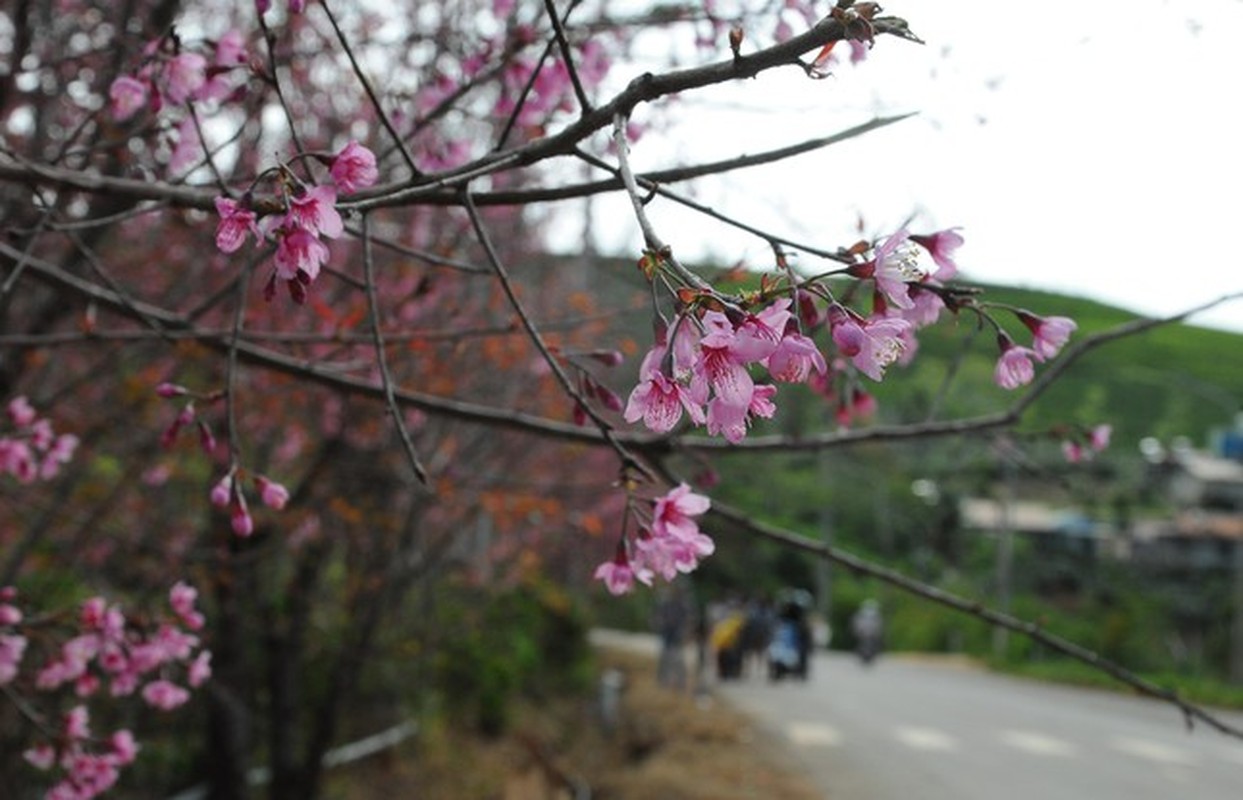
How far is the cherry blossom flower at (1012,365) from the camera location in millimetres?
1920

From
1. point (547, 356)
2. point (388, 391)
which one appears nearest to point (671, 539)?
point (547, 356)

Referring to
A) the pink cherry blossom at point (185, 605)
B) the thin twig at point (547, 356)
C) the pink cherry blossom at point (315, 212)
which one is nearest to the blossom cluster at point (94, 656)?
the pink cherry blossom at point (185, 605)

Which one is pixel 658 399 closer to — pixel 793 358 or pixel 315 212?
pixel 793 358

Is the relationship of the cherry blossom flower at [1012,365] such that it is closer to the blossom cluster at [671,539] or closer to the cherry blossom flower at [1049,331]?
the cherry blossom flower at [1049,331]

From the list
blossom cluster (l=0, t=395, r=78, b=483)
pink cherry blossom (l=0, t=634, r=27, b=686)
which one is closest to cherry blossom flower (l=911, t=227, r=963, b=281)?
pink cherry blossom (l=0, t=634, r=27, b=686)

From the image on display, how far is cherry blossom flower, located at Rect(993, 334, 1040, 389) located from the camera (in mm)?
1920

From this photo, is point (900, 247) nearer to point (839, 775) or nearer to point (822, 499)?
point (839, 775)

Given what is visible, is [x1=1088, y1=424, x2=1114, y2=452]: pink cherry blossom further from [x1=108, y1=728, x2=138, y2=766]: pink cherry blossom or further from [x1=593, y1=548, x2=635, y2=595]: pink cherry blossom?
[x1=108, y1=728, x2=138, y2=766]: pink cherry blossom

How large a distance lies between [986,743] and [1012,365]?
10487mm

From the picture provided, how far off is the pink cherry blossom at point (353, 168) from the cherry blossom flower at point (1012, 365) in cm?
102

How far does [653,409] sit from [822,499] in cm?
1342

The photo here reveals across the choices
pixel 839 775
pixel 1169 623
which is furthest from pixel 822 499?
pixel 1169 623

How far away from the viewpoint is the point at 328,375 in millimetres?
2848

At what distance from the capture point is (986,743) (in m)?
11.4
